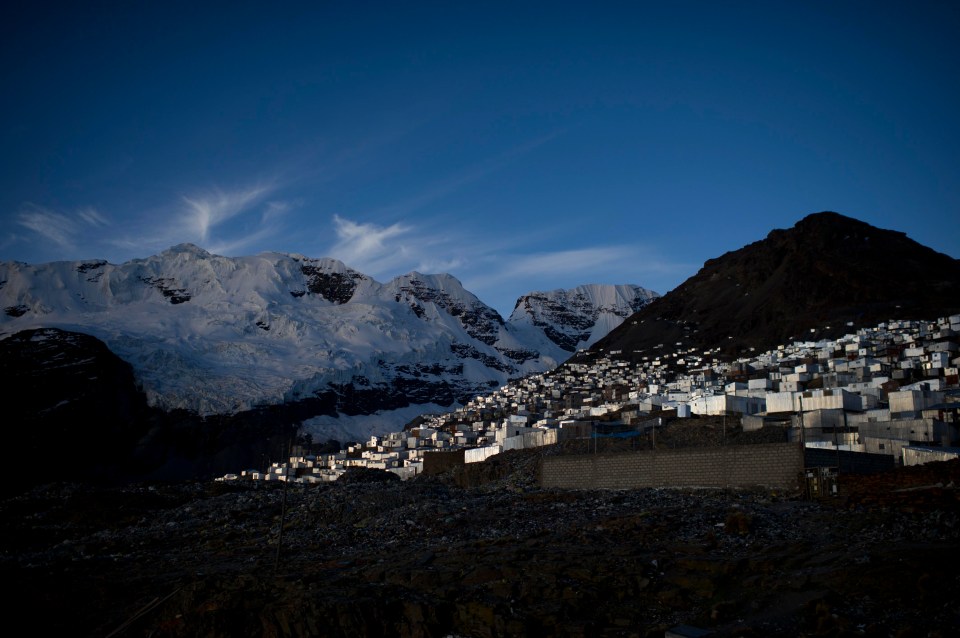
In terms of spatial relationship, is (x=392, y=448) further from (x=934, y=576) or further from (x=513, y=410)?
(x=934, y=576)

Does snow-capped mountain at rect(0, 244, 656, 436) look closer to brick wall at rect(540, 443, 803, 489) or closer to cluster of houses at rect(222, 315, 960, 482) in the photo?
cluster of houses at rect(222, 315, 960, 482)

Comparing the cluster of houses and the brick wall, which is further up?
the cluster of houses

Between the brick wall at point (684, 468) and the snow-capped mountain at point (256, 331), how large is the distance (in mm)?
89071

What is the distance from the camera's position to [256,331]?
140m

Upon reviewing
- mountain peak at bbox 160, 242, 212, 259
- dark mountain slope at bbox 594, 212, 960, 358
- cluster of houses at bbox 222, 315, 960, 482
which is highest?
mountain peak at bbox 160, 242, 212, 259

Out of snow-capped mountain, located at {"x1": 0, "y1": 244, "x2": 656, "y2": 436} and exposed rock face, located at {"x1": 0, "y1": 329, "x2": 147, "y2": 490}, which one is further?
snow-capped mountain, located at {"x1": 0, "y1": 244, "x2": 656, "y2": 436}

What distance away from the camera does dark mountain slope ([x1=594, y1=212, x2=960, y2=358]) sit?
3157 inches

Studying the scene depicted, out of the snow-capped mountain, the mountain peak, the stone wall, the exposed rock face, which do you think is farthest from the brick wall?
the mountain peak

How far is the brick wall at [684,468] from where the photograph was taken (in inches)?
981

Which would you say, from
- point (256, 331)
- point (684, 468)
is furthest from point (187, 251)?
point (684, 468)

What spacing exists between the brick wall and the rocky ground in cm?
104

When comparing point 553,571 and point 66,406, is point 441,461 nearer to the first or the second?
point 553,571

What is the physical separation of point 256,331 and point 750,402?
109846 mm

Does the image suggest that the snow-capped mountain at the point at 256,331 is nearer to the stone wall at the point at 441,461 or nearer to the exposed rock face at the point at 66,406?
the exposed rock face at the point at 66,406
